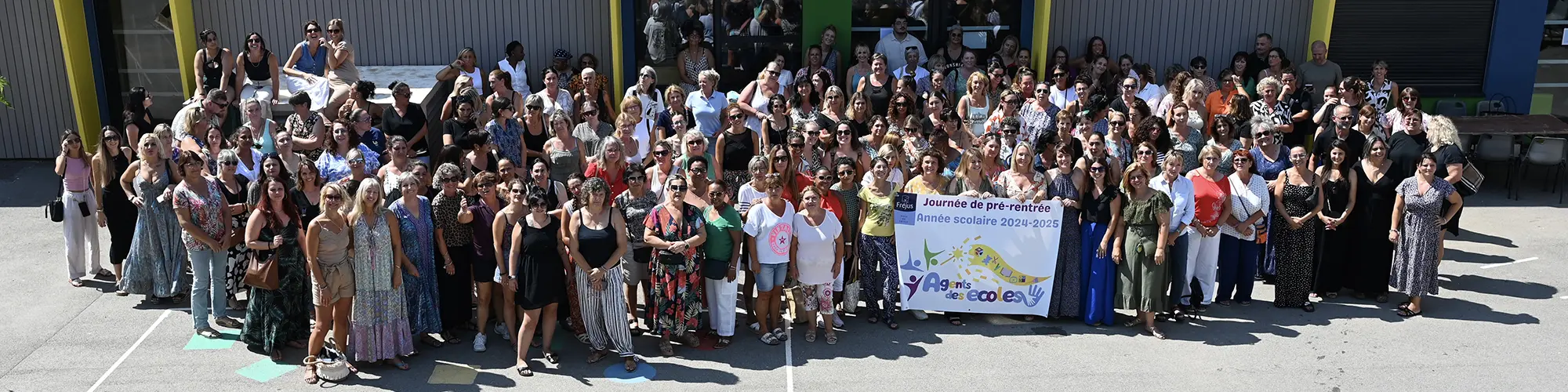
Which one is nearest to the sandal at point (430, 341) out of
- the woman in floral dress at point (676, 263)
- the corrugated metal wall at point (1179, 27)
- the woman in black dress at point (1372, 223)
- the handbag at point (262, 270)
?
the handbag at point (262, 270)

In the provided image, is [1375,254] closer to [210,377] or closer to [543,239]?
[543,239]

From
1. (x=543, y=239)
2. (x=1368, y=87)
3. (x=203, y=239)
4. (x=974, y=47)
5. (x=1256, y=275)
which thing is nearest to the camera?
(x=543, y=239)

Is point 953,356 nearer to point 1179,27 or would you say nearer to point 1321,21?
point 1179,27

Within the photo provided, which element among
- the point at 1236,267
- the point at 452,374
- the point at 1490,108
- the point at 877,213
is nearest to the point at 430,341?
the point at 452,374

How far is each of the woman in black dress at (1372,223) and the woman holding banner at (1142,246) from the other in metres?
1.79

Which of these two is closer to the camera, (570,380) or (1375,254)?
(570,380)

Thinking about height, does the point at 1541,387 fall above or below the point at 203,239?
below

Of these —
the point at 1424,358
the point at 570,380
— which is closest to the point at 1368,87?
the point at 1424,358

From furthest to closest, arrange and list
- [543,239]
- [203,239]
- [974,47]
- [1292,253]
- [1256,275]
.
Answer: [974,47] < [1256,275] < [1292,253] < [203,239] < [543,239]

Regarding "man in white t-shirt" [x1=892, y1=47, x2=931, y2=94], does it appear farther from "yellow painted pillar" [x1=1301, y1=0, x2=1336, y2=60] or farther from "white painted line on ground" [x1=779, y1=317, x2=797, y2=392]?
"yellow painted pillar" [x1=1301, y1=0, x2=1336, y2=60]

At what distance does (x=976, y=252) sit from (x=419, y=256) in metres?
3.88

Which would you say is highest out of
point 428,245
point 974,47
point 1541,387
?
point 974,47

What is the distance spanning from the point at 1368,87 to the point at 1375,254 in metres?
4.21

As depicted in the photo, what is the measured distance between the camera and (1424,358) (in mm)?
8375
